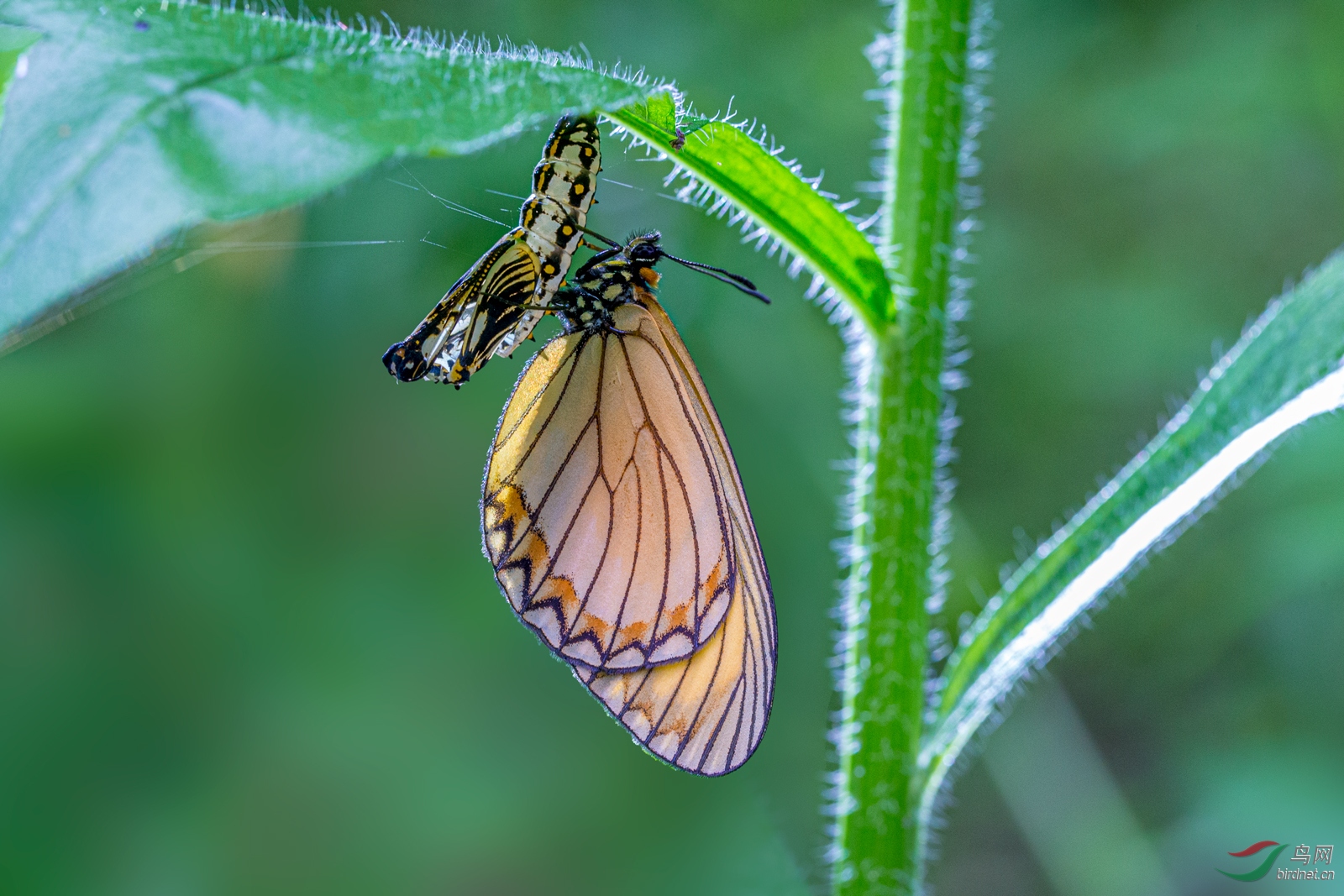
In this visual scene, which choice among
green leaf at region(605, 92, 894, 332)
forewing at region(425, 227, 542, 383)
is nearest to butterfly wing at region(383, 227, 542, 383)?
forewing at region(425, 227, 542, 383)

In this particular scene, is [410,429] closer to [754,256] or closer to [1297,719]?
[754,256]

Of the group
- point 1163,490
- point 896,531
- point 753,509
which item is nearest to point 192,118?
point 896,531

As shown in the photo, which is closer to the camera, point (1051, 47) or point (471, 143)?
point (471, 143)

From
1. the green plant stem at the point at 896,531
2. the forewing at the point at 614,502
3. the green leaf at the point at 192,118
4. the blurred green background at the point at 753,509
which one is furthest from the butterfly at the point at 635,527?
the blurred green background at the point at 753,509

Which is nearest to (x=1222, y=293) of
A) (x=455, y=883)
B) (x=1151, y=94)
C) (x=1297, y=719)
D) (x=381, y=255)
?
(x=1151, y=94)

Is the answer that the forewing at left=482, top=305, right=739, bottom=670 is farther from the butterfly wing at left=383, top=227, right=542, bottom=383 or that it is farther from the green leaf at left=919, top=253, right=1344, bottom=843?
the green leaf at left=919, top=253, right=1344, bottom=843

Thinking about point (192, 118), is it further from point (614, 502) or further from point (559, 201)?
point (614, 502)
